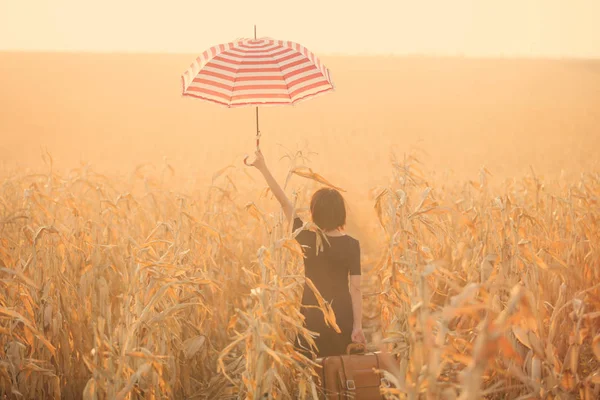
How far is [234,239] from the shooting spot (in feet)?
20.9

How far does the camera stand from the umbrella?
12.1 ft

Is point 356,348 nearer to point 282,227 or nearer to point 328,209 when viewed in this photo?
point 328,209

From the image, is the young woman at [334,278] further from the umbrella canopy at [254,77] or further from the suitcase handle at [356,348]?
the umbrella canopy at [254,77]

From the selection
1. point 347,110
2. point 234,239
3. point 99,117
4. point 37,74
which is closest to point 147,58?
point 37,74

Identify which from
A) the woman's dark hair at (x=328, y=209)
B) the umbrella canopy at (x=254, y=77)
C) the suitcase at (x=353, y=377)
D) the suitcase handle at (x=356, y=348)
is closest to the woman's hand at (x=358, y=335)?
the suitcase handle at (x=356, y=348)

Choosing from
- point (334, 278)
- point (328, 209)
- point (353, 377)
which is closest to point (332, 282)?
point (334, 278)

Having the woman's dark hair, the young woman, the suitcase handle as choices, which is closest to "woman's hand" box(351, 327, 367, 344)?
the young woman

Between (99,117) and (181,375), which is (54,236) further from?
(99,117)

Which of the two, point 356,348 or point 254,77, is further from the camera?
point 254,77

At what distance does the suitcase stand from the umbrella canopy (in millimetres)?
1798

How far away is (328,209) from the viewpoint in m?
3.16

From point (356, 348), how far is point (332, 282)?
45 centimetres

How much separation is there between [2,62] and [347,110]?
26.8m

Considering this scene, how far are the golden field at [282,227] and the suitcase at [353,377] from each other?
13 cm
